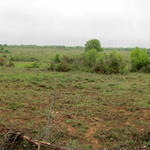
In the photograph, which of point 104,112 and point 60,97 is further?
point 60,97

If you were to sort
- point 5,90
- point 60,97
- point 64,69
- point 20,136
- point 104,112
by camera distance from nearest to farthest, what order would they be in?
point 20,136
point 104,112
point 60,97
point 5,90
point 64,69

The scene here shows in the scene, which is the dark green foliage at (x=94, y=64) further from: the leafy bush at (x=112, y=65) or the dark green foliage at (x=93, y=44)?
the dark green foliage at (x=93, y=44)

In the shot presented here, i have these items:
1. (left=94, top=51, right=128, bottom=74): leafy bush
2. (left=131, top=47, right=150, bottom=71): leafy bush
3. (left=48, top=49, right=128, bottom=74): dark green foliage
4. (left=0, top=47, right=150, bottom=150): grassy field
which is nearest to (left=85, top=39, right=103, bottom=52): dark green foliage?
(left=48, top=49, right=128, bottom=74): dark green foliage

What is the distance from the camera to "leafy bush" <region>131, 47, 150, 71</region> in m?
19.7

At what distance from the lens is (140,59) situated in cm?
1983

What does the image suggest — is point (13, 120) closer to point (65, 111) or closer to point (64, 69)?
point (65, 111)

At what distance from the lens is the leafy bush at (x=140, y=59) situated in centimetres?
1973

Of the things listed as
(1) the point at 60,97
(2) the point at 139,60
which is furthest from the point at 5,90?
(2) the point at 139,60

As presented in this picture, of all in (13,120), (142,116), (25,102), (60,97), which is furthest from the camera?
(60,97)

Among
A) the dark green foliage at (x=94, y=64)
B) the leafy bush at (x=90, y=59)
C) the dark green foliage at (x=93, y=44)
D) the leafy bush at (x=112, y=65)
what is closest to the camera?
the leafy bush at (x=112, y=65)

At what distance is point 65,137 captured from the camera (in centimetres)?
452

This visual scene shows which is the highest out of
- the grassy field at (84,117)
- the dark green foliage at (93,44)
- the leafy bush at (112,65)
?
the dark green foliage at (93,44)

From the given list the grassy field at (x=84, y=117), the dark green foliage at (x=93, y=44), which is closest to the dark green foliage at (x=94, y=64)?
→ the grassy field at (x=84, y=117)

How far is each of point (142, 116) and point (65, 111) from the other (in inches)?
103
